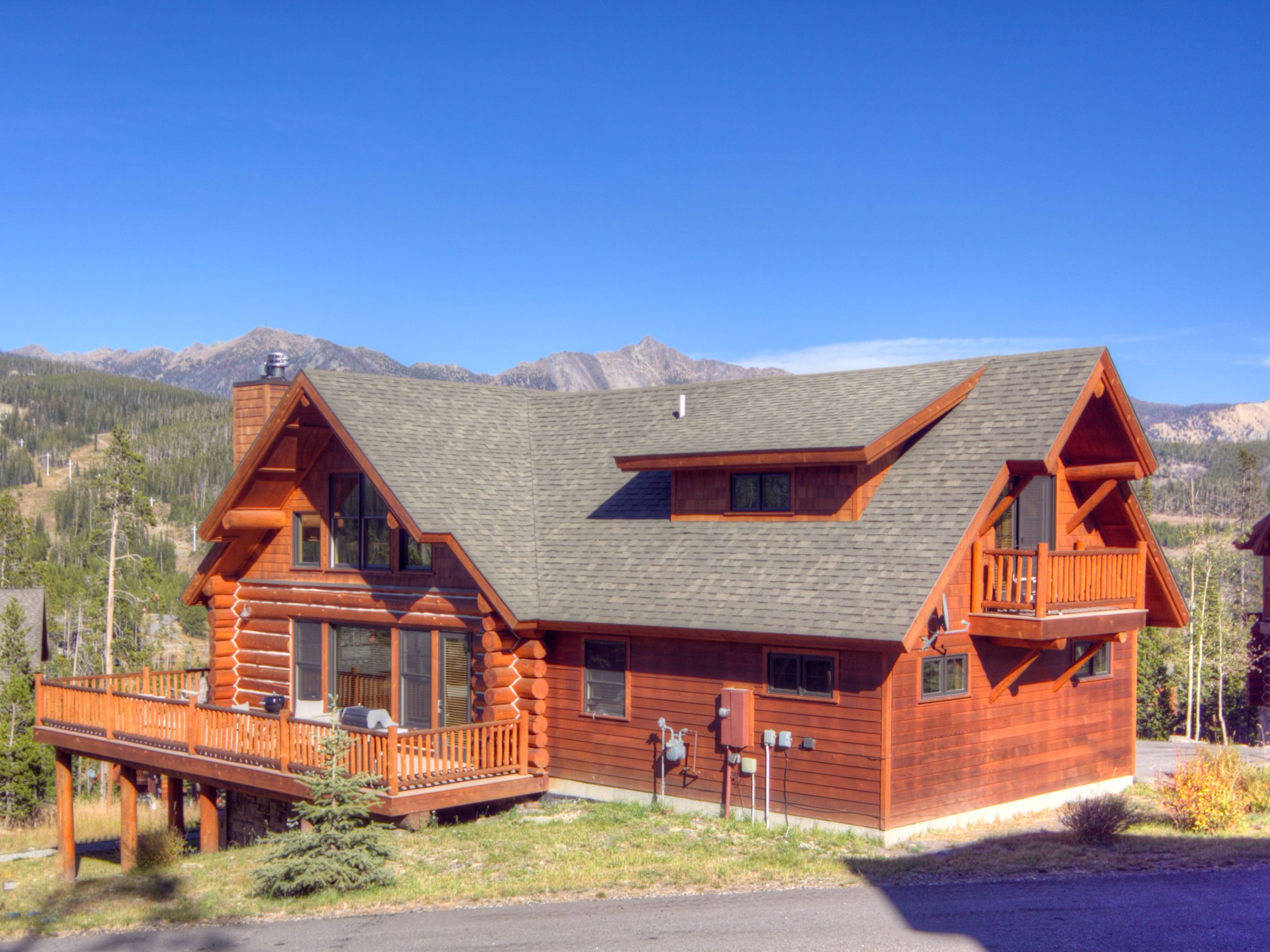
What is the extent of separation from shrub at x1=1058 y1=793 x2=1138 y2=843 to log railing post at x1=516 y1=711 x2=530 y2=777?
7804 millimetres

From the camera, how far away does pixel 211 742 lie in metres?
18.7

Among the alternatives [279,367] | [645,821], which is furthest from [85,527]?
[645,821]

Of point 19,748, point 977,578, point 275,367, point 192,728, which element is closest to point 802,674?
point 977,578

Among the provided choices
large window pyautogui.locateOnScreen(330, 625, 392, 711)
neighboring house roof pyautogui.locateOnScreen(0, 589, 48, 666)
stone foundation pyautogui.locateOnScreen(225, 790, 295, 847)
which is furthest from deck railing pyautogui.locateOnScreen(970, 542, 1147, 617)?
neighboring house roof pyautogui.locateOnScreen(0, 589, 48, 666)

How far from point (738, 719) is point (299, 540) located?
975 centimetres

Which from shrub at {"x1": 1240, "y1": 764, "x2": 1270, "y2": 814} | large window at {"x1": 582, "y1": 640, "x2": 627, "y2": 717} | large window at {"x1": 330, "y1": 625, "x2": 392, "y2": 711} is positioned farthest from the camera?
large window at {"x1": 330, "y1": 625, "x2": 392, "y2": 711}

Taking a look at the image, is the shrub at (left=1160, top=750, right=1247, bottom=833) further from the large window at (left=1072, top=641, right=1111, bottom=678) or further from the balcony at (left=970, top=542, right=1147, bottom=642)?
the large window at (left=1072, top=641, right=1111, bottom=678)

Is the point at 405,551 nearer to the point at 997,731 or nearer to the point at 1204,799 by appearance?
the point at 997,731

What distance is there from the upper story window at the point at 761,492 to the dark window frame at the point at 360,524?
5934 millimetres

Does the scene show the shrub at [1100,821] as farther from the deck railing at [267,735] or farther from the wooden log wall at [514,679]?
the deck railing at [267,735]

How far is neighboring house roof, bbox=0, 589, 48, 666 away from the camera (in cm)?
4869

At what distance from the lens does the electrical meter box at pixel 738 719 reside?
51.4 ft

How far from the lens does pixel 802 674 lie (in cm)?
1552

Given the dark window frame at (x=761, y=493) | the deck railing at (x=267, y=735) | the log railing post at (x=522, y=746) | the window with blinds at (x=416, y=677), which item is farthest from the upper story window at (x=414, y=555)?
the dark window frame at (x=761, y=493)
